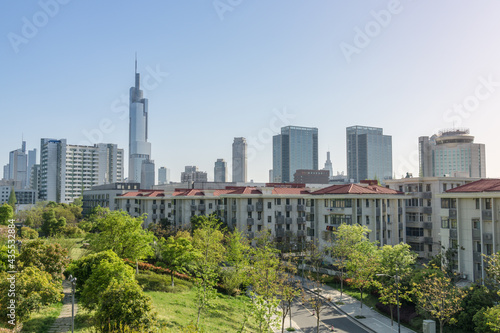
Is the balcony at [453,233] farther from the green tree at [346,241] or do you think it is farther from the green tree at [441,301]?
the green tree at [441,301]

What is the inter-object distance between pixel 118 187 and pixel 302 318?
82.1m

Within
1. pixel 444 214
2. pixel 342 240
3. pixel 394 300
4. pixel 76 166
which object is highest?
pixel 76 166

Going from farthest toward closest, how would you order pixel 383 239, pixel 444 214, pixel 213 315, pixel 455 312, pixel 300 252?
pixel 300 252 < pixel 383 239 < pixel 444 214 < pixel 213 315 < pixel 455 312

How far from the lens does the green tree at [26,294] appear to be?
74.9ft

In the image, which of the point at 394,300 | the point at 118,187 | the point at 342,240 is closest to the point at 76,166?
the point at 118,187

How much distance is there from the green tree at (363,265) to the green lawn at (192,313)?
12499 mm

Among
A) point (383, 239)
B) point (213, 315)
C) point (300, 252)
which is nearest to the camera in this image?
point (213, 315)

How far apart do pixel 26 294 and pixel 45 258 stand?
24.2 feet

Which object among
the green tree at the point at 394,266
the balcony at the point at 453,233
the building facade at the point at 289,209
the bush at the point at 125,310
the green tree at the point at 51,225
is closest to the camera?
the bush at the point at 125,310

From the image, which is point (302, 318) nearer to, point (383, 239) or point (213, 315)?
point (213, 315)

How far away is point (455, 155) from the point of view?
14062 centimetres

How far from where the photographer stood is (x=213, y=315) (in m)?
33.7

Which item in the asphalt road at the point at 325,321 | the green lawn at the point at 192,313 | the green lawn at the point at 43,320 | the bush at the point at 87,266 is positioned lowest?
the asphalt road at the point at 325,321

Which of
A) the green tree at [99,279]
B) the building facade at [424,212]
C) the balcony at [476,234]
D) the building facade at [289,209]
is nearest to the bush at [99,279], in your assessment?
the green tree at [99,279]
